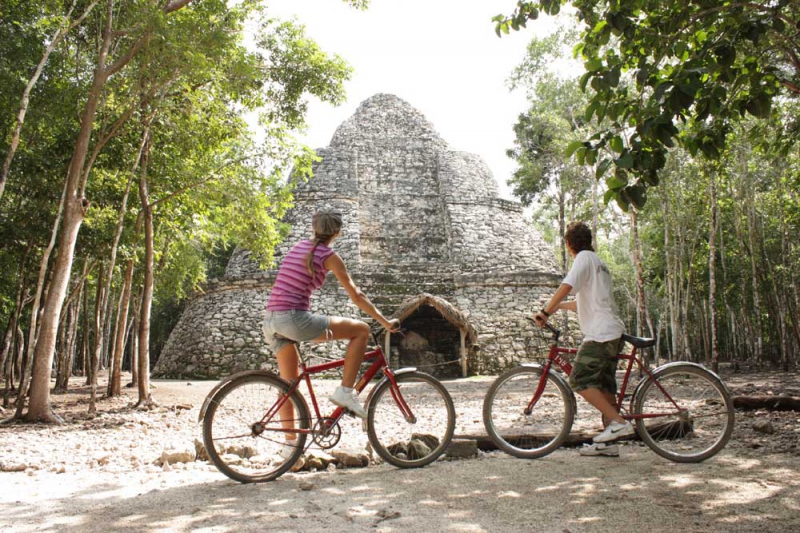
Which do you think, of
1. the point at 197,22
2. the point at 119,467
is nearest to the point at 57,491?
the point at 119,467

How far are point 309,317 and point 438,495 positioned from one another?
52.8 inches

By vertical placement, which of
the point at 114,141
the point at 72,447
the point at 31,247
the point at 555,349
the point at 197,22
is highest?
the point at 197,22

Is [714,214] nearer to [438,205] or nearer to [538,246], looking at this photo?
[538,246]

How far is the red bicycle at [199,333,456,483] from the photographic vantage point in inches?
137

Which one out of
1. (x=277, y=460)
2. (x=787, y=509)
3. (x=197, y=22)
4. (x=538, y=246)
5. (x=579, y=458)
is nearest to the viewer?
(x=787, y=509)

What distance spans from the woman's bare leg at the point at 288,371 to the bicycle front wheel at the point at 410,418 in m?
0.52

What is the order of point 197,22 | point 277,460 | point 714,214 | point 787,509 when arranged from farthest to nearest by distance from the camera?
point 714,214 → point 197,22 → point 277,460 → point 787,509

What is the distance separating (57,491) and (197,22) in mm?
5780

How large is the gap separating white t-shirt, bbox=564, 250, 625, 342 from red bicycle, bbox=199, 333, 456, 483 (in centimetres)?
117

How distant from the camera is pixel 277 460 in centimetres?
376

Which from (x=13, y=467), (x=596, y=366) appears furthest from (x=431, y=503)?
(x=13, y=467)

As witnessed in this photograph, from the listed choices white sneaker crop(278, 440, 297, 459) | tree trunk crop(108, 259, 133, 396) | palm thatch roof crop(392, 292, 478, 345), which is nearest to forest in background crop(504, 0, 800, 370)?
white sneaker crop(278, 440, 297, 459)

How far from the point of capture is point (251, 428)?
357cm

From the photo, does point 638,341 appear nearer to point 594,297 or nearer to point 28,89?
point 594,297
